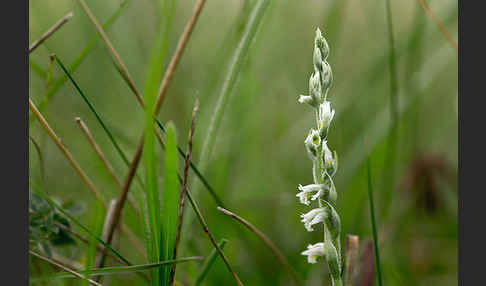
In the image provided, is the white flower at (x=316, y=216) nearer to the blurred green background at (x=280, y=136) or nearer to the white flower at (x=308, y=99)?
the white flower at (x=308, y=99)

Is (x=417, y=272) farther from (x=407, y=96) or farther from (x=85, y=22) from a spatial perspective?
(x=85, y=22)

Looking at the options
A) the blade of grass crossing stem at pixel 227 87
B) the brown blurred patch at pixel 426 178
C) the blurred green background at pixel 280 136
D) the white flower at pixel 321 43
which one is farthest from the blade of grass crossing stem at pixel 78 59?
the brown blurred patch at pixel 426 178

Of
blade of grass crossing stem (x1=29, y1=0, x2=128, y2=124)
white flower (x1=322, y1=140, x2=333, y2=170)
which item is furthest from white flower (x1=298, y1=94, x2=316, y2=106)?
blade of grass crossing stem (x1=29, y1=0, x2=128, y2=124)

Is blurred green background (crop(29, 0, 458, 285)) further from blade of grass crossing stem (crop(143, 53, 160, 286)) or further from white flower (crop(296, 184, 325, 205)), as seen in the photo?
white flower (crop(296, 184, 325, 205))

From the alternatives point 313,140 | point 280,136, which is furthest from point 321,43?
point 280,136

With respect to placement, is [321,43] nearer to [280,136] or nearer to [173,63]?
[173,63]
